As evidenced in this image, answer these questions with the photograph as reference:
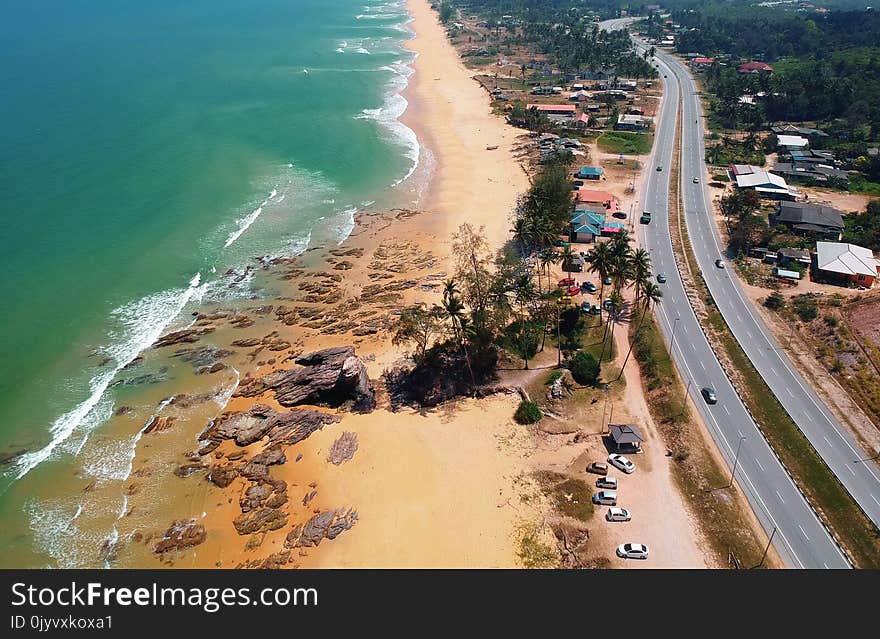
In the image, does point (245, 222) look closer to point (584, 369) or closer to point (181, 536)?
point (181, 536)

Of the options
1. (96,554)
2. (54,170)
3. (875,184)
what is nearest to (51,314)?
(96,554)

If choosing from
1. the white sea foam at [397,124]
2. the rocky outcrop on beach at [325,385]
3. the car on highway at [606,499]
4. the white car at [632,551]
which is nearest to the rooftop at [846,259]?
the car on highway at [606,499]

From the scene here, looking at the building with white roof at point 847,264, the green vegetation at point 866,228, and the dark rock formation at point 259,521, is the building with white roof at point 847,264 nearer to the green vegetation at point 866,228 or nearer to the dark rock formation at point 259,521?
the green vegetation at point 866,228

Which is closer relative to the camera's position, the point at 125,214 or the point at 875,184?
the point at 125,214

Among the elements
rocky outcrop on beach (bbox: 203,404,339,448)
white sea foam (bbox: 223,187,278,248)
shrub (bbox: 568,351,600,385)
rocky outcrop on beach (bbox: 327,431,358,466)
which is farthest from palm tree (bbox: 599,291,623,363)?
white sea foam (bbox: 223,187,278,248)

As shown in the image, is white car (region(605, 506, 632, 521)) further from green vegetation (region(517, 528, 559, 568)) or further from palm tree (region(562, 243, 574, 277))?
palm tree (region(562, 243, 574, 277))
